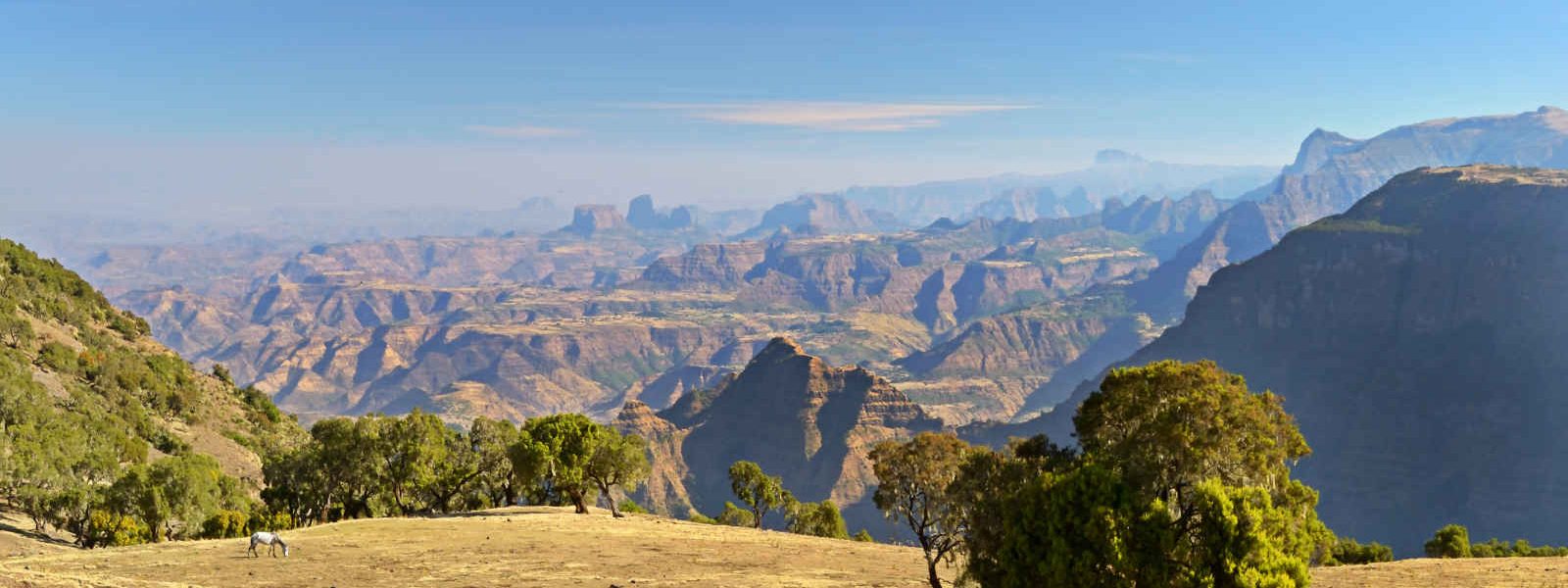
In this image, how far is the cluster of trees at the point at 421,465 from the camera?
81.7m

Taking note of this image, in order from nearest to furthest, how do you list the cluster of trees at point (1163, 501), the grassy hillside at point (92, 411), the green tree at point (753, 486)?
the cluster of trees at point (1163, 501), the grassy hillside at point (92, 411), the green tree at point (753, 486)

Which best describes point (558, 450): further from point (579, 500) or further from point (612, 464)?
point (579, 500)

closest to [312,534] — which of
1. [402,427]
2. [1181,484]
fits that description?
[402,427]

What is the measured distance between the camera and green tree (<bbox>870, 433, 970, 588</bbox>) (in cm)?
4709

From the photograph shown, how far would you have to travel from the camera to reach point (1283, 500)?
38.0 metres

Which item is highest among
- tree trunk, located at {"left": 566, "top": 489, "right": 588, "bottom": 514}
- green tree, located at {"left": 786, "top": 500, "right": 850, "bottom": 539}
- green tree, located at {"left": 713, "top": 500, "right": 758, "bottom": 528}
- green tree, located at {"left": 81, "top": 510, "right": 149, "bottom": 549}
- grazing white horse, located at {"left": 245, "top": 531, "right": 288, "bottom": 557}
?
grazing white horse, located at {"left": 245, "top": 531, "right": 288, "bottom": 557}

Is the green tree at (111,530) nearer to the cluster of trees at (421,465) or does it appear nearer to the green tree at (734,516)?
the cluster of trees at (421,465)

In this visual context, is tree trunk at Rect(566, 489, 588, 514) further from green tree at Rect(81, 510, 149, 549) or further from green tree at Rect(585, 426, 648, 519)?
green tree at Rect(81, 510, 149, 549)

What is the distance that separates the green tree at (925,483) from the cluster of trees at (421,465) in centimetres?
3959

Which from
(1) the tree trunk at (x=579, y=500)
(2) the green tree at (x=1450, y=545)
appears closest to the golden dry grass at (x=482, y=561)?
(1) the tree trunk at (x=579, y=500)

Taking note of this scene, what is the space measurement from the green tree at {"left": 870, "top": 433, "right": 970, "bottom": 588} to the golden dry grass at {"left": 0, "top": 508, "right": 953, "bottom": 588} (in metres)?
4.79

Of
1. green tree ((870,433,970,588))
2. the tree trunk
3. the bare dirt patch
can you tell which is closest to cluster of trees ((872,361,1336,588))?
green tree ((870,433,970,588))

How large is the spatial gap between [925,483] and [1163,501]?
1430 centimetres

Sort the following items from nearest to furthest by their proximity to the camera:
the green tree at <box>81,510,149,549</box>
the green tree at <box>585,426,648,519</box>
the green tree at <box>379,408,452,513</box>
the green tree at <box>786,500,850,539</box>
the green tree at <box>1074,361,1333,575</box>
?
the green tree at <box>1074,361,1333,575</box>, the green tree at <box>81,510,149,549</box>, the green tree at <box>379,408,452,513</box>, the green tree at <box>585,426,648,519</box>, the green tree at <box>786,500,850,539</box>
